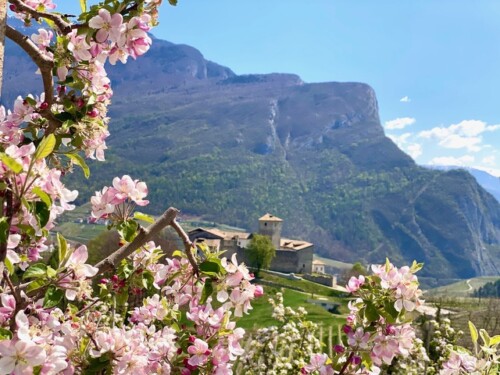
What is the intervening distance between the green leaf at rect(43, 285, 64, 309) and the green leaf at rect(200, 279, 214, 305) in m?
0.74

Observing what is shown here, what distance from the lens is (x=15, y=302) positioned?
1.84m

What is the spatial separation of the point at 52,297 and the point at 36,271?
0.46 feet

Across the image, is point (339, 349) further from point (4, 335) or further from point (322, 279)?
point (322, 279)

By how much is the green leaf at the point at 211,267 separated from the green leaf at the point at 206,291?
55mm

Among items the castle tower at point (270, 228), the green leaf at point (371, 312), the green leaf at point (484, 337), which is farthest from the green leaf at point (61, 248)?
the castle tower at point (270, 228)

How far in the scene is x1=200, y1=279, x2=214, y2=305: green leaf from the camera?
2.44 metres

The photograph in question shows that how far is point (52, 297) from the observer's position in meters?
1.87

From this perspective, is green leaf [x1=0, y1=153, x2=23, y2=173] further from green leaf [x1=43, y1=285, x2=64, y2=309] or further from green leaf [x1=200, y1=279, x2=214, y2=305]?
green leaf [x1=200, y1=279, x2=214, y2=305]

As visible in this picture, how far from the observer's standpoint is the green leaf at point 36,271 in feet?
5.78

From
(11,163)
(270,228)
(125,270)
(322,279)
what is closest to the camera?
(11,163)

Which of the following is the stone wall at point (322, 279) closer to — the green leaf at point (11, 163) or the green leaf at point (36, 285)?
the green leaf at point (36, 285)

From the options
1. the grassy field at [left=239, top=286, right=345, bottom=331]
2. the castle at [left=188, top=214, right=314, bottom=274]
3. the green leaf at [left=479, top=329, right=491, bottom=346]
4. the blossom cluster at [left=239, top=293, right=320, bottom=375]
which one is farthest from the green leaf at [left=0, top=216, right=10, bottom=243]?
the castle at [left=188, top=214, right=314, bottom=274]

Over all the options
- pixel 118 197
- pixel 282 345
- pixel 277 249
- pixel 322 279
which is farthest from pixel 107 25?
pixel 277 249

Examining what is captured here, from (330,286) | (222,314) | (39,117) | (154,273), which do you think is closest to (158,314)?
(154,273)
